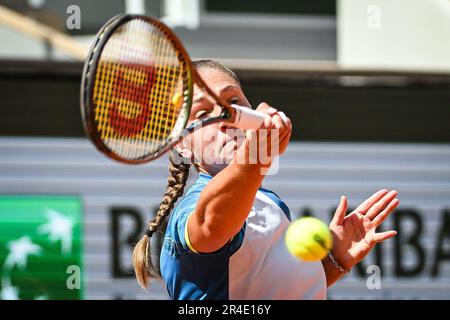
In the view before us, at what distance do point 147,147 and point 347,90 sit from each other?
151 inches

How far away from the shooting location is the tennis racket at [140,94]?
2170 millimetres

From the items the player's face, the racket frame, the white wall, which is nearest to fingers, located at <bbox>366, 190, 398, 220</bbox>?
the player's face

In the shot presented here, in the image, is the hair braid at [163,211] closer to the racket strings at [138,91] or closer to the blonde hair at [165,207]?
the blonde hair at [165,207]

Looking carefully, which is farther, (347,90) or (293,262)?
(347,90)

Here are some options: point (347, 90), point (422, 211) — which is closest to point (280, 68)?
point (347, 90)

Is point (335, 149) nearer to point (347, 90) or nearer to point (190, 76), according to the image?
point (347, 90)

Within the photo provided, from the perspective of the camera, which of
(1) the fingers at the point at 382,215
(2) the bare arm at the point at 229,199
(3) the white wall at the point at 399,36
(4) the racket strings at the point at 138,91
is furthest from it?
(3) the white wall at the point at 399,36

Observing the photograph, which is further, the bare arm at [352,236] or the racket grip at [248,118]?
the bare arm at [352,236]

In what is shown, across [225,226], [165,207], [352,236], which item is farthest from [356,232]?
[225,226]

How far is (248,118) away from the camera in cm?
217

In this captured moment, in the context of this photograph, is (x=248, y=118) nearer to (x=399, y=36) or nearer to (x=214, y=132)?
(x=214, y=132)

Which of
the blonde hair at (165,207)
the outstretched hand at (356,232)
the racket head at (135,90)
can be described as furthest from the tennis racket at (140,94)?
the outstretched hand at (356,232)

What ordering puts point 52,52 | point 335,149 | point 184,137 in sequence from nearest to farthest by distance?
point 184,137 → point 52,52 → point 335,149

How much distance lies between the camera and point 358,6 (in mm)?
5805
